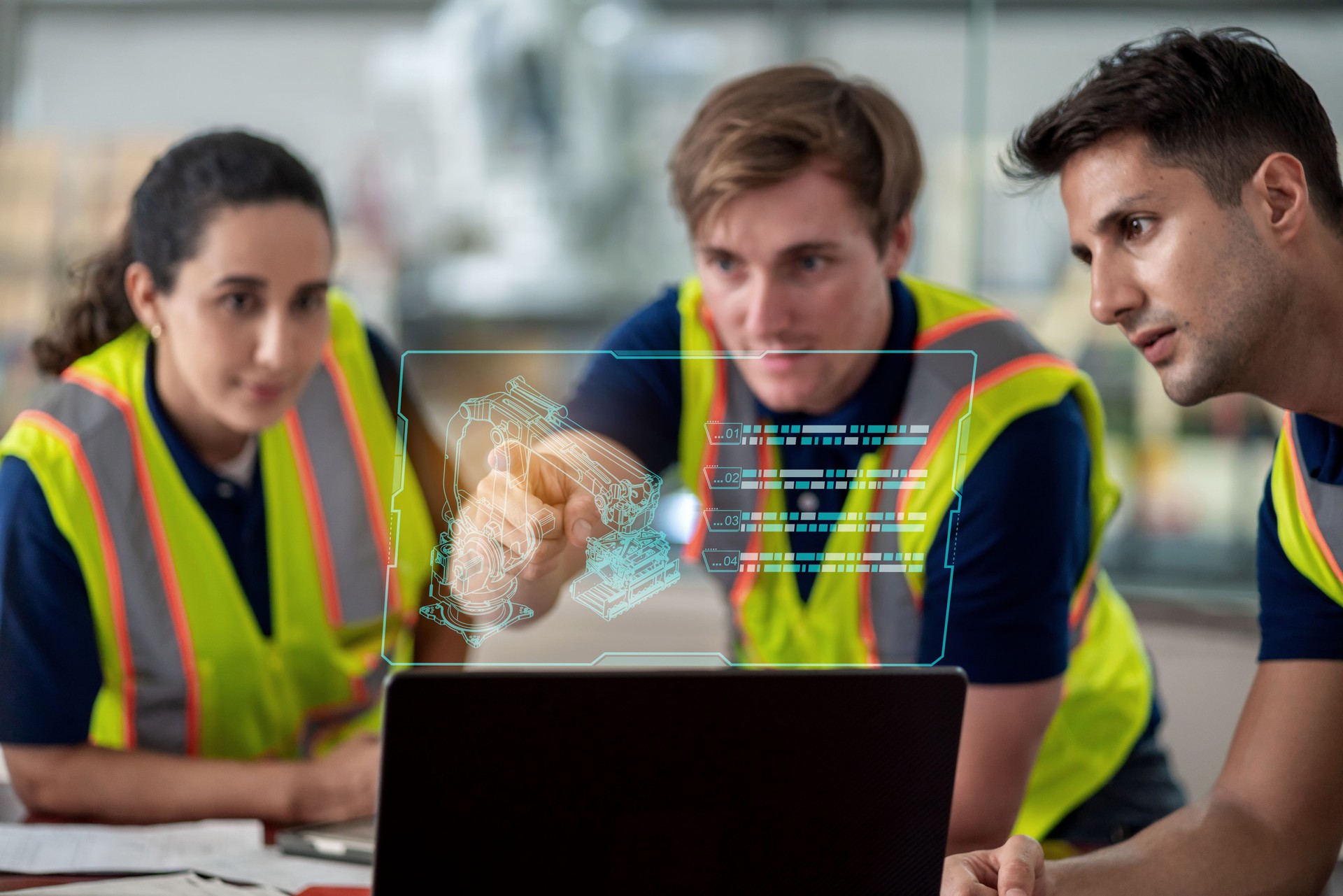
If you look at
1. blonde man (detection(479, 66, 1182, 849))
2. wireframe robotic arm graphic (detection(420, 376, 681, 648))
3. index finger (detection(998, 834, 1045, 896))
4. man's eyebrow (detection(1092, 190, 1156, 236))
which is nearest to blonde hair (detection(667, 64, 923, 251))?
blonde man (detection(479, 66, 1182, 849))

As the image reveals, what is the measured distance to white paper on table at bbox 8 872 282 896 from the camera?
38.0 inches

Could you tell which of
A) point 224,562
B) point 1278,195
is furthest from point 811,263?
point 224,562

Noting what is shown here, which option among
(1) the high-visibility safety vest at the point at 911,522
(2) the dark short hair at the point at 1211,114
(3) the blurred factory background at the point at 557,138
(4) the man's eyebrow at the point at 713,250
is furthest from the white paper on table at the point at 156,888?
(3) the blurred factory background at the point at 557,138

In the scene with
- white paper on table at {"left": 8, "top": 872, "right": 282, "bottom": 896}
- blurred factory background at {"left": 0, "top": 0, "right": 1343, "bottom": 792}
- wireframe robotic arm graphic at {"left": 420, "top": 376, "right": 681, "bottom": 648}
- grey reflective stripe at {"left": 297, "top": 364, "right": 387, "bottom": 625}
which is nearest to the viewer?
wireframe robotic arm graphic at {"left": 420, "top": 376, "right": 681, "bottom": 648}

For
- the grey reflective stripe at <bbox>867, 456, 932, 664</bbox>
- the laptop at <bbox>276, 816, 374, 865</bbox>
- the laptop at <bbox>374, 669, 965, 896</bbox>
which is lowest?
the laptop at <bbox>276, 816, 374, 865</bbox>

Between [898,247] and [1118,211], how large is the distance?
1.07 feet

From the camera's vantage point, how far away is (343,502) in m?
1.51

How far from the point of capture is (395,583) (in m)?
0.92

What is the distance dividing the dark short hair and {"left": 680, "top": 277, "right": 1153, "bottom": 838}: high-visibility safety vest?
224 millimetres

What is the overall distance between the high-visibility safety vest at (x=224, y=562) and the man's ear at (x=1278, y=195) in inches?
36.7

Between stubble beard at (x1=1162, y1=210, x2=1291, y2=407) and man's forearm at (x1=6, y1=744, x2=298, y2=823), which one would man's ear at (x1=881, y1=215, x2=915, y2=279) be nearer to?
stubble beard at (x1=1162, y1=210, x2=1291, y2=407)

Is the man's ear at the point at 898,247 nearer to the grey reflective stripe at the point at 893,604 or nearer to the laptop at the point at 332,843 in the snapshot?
the grey reflective stripe at the point at 893,604

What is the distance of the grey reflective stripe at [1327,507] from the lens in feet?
3.60

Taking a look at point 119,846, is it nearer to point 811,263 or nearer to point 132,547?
point 132,547
